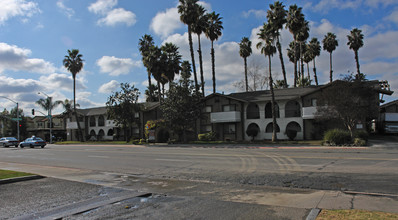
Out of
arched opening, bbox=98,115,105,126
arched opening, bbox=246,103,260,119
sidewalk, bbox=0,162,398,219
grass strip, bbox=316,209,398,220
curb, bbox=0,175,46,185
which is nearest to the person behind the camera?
grass strip, bbox=316,209,398,220

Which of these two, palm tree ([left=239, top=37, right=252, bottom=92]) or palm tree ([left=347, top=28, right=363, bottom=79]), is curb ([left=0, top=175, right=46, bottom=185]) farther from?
palm tree ([left=347, top=28, right=363, bottom=79])

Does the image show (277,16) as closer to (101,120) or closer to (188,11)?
(188,11)

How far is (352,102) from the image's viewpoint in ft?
80.2

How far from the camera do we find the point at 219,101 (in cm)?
4072

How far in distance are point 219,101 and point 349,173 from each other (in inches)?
1207

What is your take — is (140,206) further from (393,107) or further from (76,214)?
(393,107)

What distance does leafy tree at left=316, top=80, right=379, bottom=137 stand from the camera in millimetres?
24484

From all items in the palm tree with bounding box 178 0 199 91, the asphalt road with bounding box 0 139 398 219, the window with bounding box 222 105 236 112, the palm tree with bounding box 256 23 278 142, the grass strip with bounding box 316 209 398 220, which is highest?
the palm tree with bounding box 178 0 199 91

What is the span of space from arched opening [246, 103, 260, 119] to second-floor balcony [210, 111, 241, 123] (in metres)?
1.43

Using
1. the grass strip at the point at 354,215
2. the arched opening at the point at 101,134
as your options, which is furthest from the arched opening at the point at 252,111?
the grass strip at the point at 354,215

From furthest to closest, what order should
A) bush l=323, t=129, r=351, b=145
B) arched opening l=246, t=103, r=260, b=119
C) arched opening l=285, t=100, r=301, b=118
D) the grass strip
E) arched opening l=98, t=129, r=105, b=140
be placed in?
arched opening l=98, t=129, r=105, b=140, arched opening l=246, t=103, r=260, b=119, arched opening l=285, t=100, r=301, b=118, bush l=323, t=129, r=351, b=145, the grass strip

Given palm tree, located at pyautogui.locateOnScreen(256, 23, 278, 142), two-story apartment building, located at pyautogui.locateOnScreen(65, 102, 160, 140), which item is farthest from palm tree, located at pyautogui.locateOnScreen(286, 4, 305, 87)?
two-story apartment building, located at pyautogui.locateOnScreen(65, 102, 160, 140)

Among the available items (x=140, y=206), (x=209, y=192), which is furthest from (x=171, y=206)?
(x=209, y=192)

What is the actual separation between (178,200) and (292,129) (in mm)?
31090
